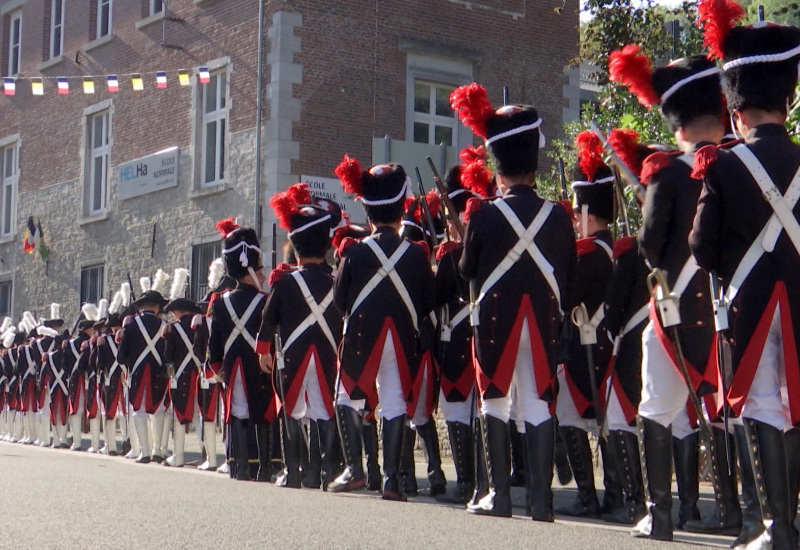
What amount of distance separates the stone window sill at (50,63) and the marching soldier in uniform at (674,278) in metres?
23.4

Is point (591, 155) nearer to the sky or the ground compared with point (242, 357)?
nearer to the sky

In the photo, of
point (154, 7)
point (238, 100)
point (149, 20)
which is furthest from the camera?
point (154, 7)

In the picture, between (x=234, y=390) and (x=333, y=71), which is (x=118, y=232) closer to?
(x=333, y=71)

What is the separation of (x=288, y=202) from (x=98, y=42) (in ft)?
58.9

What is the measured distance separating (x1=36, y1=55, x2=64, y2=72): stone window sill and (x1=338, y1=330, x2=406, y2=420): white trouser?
21.1 metres

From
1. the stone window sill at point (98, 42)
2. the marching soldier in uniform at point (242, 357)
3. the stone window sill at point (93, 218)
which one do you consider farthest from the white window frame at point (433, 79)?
the marching soldier in uniform at point (242, 357)

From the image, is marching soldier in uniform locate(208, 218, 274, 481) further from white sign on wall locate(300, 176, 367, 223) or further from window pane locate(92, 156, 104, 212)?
window pane locate(92, 156, 104, 212)

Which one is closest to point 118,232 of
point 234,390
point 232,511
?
point 234,390

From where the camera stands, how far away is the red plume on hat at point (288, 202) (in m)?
9.93

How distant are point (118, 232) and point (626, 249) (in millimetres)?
20250

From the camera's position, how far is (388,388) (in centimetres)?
861

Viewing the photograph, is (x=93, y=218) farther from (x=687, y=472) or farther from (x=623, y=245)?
(x=687, y=472)

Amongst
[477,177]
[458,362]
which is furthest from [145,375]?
[477,177]

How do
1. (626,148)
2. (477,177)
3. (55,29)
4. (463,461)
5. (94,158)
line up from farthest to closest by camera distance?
(55,29), (94,158), (477,177), (463,461), (626,148)
